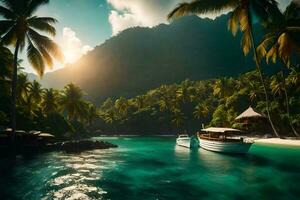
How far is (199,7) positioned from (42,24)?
16251 mm

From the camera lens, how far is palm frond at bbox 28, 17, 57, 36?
30312 millimetres

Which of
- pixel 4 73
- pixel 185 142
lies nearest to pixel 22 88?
pixel 4 73

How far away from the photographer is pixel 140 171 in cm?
2403

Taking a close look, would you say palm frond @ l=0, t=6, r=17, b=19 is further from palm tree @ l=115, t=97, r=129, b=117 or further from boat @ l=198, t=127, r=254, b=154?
palm tree @ l=115, t=97, r=129, b=117

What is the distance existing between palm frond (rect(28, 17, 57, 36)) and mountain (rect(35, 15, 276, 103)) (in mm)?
127500

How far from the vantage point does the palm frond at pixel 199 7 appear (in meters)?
22.8

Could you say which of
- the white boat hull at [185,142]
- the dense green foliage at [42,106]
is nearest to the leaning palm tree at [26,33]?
the dense green foliage at [42,106]

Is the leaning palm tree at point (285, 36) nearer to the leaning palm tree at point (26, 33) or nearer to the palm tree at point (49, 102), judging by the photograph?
the leaning palm tree at point (26, 33)

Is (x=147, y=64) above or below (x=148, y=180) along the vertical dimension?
above

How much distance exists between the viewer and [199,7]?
23656 millimetres

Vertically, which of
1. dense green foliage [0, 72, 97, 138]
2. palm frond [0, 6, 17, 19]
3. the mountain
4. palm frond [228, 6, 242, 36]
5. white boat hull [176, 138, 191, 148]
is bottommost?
white boat hull [176, 138, 191, 148]

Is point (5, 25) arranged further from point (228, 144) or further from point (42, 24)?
point (228, 144)

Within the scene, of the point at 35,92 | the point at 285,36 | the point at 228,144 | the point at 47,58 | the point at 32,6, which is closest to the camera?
the point at 32,6

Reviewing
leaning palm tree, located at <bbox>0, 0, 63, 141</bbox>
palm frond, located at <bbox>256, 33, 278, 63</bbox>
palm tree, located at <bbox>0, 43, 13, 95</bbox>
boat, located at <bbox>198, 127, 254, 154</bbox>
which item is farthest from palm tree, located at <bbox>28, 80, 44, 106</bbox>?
palm frond, located at <bbox>256, 33, 278, 63</bbox>
